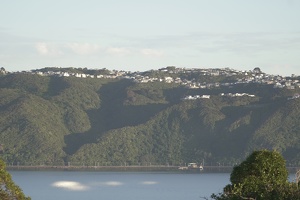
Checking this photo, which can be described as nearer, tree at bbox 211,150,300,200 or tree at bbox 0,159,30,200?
tree at bbox 0,159,30,200

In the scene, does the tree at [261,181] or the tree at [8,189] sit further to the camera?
the tree at [261,181]

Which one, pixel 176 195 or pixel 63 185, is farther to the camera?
pixel 63 185

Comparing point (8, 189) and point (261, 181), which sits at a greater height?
point (261, 181)

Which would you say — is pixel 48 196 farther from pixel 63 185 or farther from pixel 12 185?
pixel 12 185

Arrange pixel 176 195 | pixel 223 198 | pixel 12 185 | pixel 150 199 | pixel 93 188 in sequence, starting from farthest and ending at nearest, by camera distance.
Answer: pixel 93 188 < pixel 176 195 < pixel 150 199 < pixel 223 198 < pixel 12 185

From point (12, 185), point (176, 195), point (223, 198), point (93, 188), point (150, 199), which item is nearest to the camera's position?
point (12, 185)

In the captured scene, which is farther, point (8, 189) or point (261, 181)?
point (261, 181)

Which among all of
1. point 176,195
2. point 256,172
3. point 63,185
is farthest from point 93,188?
point 256,172
